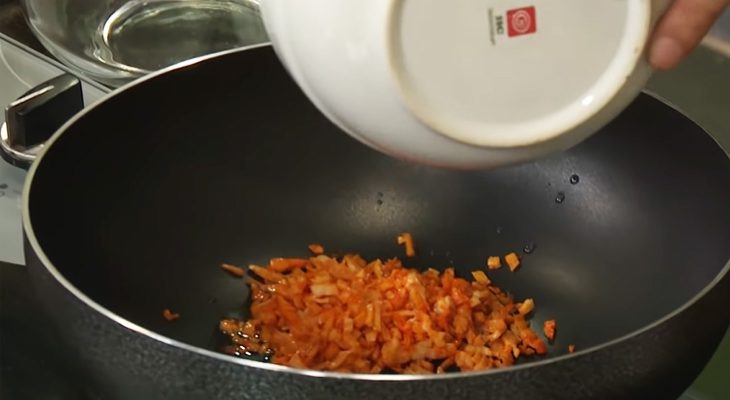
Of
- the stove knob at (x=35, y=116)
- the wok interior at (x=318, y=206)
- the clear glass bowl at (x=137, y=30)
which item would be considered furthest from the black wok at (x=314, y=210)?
the clear glass bowl at (x=137, y=30)

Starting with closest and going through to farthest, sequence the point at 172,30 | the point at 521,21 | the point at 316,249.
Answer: the point at 521,21
the point at 316,249
the point at 172,30

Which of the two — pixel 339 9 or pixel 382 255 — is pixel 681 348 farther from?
pixel 382 255

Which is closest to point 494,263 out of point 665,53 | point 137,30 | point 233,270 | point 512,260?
point 512,260

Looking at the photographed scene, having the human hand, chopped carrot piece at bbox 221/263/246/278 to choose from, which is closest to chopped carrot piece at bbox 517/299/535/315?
chopped carrot piece at bbox 221/263/246/278

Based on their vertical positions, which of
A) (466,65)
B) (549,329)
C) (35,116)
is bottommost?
(549,329)

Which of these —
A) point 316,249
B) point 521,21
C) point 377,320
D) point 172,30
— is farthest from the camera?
point 172,30

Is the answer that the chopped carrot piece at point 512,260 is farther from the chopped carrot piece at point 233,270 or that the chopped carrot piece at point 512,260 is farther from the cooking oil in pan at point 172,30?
the cooking oil in pan at point 172,30

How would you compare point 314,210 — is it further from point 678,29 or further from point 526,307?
point 678,29
